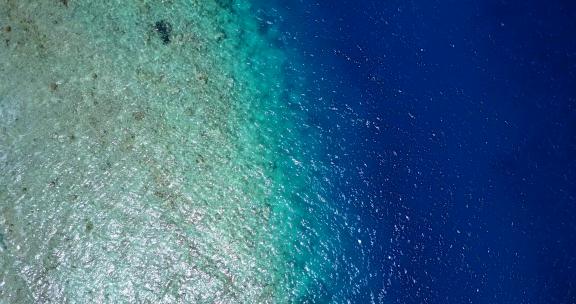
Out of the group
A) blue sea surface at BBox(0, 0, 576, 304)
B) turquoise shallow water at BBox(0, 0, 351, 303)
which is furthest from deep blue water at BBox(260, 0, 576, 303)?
turquoise shallow water at BBox(0, 0, 351, 303)

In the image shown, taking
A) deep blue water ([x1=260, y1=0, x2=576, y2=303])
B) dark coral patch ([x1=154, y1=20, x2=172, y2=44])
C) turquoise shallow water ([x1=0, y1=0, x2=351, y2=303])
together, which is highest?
deep blue water ([x1=260, y1=0, x2=576, y2=303])

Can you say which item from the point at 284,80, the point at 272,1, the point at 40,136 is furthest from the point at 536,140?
the point at 40,136

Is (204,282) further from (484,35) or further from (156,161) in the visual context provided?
(484,35)

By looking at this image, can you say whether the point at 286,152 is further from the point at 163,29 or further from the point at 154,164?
the point at 163,29

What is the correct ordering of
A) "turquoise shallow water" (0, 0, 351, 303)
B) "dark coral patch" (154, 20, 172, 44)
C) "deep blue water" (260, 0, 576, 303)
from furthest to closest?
"dark coral patch" (154, 20, 172, 44) < "deep blue water" (260, 0, 576, 303) < "turquoise shallow water" (0, 0, 351, 303)

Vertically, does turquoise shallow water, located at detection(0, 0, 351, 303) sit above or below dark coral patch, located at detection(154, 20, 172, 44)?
below

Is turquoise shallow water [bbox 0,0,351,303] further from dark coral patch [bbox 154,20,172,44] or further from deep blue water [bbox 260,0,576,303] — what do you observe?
deep blue water [bbox 260,0,576,303]

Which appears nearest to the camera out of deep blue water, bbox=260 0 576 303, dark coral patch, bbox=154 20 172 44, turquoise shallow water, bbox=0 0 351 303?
turquoise shallow water, bbox=0 0 351 303
